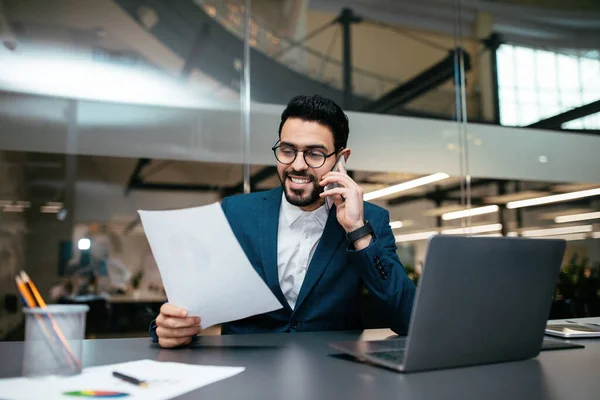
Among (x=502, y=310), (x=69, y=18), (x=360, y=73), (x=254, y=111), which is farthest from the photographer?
(x=360, y=73)

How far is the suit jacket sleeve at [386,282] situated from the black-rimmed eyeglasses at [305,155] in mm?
438

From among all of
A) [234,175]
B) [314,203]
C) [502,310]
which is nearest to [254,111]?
[234,175]

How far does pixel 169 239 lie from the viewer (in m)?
1.06

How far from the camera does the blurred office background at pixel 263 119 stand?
12.0ft

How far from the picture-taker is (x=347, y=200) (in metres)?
1.60

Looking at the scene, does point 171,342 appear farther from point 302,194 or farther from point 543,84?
point 543,84

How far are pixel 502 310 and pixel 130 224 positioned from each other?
3224mm

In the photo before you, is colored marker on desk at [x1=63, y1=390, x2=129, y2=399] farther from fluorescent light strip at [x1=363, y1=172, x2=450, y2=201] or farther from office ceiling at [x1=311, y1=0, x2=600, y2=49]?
office ceiling at [x1=311, y1=0, x2=600, y2=49]

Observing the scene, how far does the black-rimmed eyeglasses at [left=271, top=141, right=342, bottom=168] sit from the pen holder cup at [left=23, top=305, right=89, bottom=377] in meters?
1.11

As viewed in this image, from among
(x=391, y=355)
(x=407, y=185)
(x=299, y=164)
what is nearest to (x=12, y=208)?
(x=299, y=164)

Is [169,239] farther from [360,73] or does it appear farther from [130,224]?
[360,73]

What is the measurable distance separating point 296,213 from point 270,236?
199 mm

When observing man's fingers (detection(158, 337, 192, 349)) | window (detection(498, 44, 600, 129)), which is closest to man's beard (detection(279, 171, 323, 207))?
man's fingers (detection(158, 337, 192, 349))

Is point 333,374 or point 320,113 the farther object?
point 320,113
